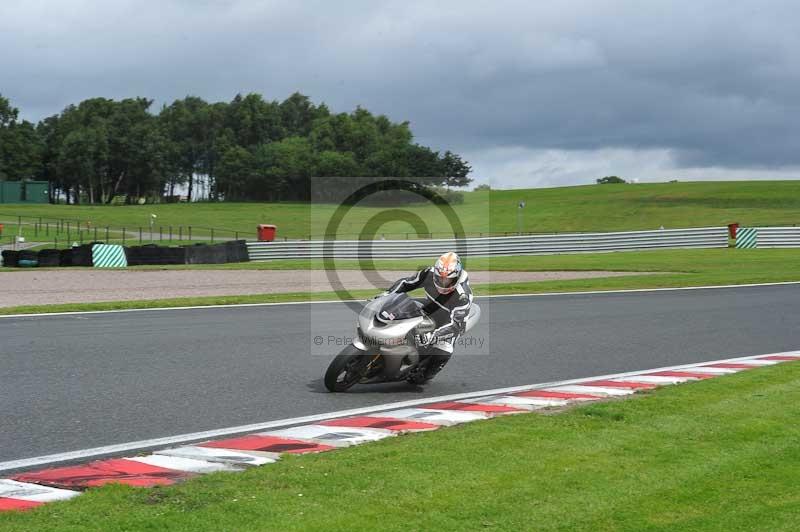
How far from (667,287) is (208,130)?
5302 inches

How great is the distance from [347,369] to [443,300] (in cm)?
121

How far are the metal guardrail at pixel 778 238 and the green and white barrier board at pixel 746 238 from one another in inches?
6.9

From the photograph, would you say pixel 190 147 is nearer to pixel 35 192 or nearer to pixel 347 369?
pixel 35 192

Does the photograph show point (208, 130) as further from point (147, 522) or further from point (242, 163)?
point (147, 522)

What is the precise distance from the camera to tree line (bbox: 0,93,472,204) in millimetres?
103438

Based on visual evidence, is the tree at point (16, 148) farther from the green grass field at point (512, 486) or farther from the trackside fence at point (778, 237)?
the green grass field at point (512, 486)

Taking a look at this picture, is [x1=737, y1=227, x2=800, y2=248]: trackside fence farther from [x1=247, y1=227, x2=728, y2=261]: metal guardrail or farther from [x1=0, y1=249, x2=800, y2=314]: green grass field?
[x1=0, y1=249, x2=800, y2=314]: green grass field

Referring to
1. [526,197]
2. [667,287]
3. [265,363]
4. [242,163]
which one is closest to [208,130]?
[242,163]

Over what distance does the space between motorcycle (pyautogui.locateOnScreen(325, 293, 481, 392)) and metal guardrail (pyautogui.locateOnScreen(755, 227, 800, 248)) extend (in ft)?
127

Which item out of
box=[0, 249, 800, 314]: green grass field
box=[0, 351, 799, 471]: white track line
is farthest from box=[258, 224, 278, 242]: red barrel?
box=[0, 351, 799, 471]: white track line

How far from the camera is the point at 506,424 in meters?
7.83

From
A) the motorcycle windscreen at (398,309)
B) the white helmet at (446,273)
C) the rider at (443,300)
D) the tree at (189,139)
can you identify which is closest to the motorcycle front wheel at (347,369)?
the motorcycle windscreen at (398,309)

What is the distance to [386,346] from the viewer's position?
942 centimetres

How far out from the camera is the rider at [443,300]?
31.8 ft
